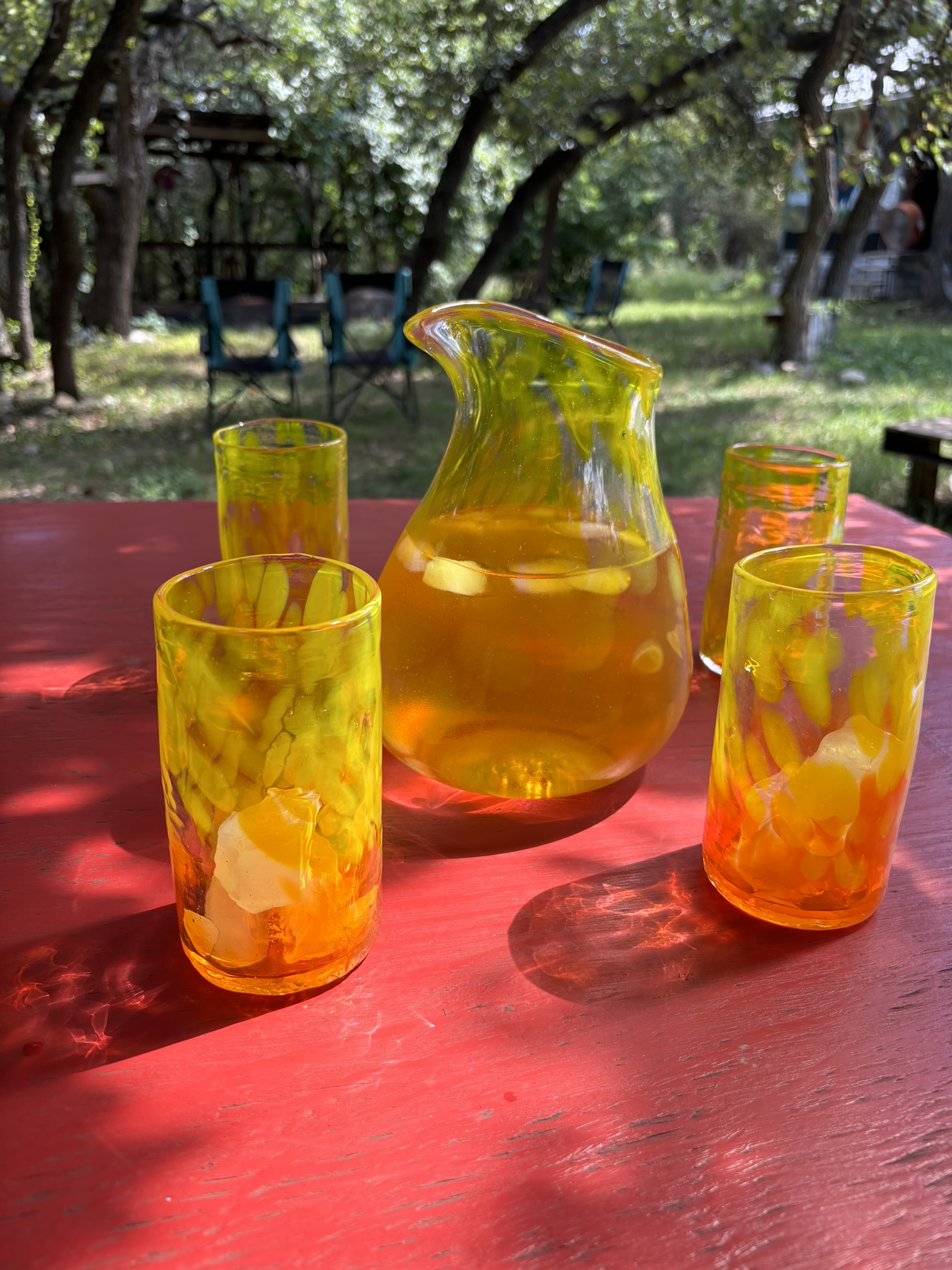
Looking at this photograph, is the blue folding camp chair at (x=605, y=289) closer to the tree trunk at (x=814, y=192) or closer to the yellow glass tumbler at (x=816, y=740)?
the tree trunk at (x=814, y=192)

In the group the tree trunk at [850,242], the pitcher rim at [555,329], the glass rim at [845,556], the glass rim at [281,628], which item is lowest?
the glass rim at [281,628]

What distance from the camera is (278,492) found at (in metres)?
0.74

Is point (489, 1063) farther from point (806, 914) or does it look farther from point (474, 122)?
point (474, 122)

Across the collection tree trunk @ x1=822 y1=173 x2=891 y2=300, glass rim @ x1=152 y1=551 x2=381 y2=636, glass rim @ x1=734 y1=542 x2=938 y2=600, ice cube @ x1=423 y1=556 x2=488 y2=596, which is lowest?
ice cube @ x1=423 y1=556 x2=488 y2=596

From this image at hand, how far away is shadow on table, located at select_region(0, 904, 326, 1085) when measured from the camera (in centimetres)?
41

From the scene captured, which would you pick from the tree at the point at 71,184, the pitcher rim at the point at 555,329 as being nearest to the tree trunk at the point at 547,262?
the tree at the point at 71,184

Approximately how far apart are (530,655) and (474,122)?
560 cm

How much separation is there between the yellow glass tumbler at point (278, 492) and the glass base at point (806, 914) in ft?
1.31

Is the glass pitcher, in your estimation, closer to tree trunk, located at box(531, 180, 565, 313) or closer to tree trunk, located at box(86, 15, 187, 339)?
tree trunk, located at box(86, 15, 187, 339)

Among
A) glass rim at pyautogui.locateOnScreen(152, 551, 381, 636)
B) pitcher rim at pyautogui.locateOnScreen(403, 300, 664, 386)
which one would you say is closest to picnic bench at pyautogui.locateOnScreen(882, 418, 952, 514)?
pitcher rim at pyautogui.locateOnScreen(403, 300, 664, 386)

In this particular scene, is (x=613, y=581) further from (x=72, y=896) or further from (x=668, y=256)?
(x=668, y=256)

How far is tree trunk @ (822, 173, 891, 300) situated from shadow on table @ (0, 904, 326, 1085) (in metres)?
7.02

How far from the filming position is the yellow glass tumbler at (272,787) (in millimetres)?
401

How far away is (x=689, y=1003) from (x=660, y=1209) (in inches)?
4.2
